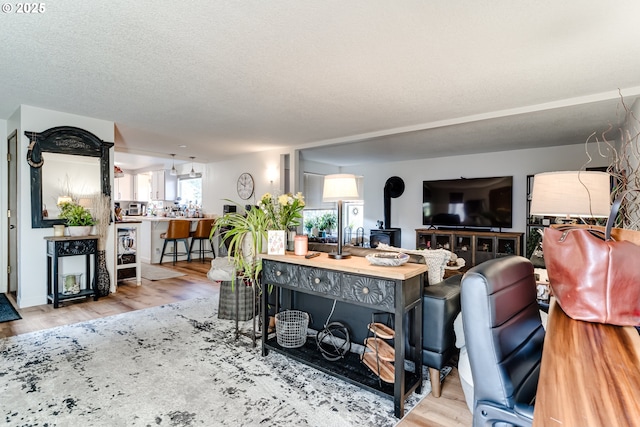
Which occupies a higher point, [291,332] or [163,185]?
[163,185]

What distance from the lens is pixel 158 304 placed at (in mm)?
3883

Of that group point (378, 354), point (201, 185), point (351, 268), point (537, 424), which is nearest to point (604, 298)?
point (537, 424)

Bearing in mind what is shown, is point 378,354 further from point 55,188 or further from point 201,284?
point 55,188

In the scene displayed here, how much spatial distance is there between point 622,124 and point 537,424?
5074mm

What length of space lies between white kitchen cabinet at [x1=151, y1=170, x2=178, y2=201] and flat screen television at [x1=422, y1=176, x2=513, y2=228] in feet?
21.5

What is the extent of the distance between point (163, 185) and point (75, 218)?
487 cm

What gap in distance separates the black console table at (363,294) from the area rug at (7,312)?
307 cm

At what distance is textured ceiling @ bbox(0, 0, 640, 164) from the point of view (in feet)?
6.29

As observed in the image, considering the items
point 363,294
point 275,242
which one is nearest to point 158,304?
point 275,242

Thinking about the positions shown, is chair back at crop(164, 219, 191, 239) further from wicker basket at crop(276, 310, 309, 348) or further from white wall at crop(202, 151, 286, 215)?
wicker basket at crop(276, 310, 309, 348)

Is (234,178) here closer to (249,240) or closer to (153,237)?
(153,237)

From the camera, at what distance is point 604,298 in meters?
0.97

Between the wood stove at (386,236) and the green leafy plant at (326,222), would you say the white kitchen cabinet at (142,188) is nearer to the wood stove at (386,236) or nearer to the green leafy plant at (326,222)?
the green leafy plant at (326,222)

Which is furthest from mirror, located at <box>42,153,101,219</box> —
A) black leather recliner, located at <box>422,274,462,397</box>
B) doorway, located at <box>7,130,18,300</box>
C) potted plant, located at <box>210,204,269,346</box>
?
black leather recliner, located at <box>422,274,462,397</box>
